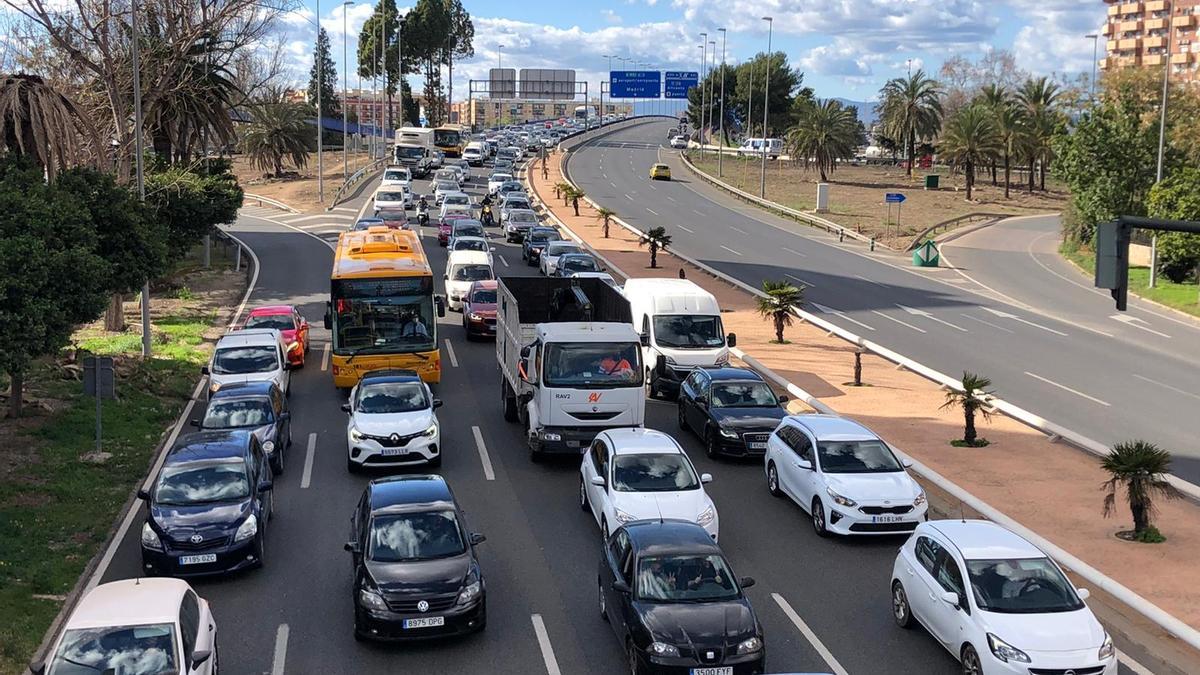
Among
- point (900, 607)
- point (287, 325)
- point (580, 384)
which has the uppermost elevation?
point (580, 384)

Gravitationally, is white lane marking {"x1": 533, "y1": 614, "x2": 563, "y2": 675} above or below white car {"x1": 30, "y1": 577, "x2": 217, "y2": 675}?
below

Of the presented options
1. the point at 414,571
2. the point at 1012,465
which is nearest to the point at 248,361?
the point at 414,571

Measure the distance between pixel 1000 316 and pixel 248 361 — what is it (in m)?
29.4

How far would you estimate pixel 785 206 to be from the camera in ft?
260

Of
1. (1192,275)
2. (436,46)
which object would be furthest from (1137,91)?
(436,46)

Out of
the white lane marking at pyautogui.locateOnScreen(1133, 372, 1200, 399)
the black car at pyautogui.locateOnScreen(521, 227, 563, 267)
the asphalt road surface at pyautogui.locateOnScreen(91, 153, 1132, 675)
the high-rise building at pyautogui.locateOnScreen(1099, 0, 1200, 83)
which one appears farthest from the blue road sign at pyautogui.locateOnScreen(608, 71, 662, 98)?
the asphalt road surface at pyautogui.locateOnScreen(91, 153, 1132, 675)

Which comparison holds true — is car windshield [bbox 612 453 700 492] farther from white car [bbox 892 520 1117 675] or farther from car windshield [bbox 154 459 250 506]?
car windshield [bbox 154 459 250 506]

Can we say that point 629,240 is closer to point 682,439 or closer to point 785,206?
point 785,206

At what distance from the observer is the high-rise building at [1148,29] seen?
5448 inches

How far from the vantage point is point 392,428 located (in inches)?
821

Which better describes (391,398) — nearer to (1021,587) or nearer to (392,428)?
(392,428)

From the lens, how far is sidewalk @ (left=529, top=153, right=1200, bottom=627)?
16.5 metres

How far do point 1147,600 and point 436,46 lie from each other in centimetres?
13269

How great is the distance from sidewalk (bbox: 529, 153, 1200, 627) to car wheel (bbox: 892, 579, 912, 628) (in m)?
3.58
